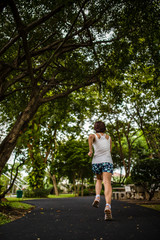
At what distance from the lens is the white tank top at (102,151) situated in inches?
161

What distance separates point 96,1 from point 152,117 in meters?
10.1

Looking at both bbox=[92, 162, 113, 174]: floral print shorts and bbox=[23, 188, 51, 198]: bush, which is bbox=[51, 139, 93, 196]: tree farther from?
bbox=[92, 162, 113, 174]: floral print shorts

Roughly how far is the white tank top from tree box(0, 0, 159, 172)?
9.17 ft

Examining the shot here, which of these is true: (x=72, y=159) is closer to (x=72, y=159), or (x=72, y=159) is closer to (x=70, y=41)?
(x=72, y=159)

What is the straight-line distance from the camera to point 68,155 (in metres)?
23.3

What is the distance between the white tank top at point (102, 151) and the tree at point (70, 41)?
2.79 m

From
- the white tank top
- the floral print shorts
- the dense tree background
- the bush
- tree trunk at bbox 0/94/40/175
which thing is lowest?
the bush

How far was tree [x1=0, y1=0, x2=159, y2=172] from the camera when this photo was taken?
18.4ft

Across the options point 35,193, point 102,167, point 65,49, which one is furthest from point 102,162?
point 35,193

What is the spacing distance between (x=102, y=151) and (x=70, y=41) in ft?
18.7

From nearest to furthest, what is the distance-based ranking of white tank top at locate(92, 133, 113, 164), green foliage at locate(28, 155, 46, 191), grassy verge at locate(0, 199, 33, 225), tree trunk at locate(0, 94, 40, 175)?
white tank top at locate(92, 133, 113, 164), grassy verge at locate(0, 199, 33, 225), tree trunk at locate(0, 94, 40, 175), green foliage at locate(28, 155, 46, 191)

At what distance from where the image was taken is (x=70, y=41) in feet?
26.2

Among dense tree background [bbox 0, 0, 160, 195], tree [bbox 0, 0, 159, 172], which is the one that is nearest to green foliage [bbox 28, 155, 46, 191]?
dense tree background [bbox 0, 0, 160, 195]

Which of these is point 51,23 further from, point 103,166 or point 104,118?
point 104,118
